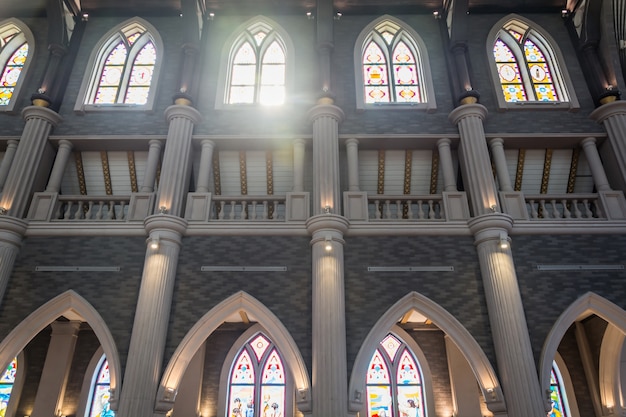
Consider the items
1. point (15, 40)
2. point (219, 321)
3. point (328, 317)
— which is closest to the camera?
point (328, 317)

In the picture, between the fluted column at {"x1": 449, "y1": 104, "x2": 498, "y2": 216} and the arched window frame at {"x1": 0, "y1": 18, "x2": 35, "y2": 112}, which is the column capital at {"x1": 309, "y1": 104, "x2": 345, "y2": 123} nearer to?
the fluted column at {"x1": 449, "y1": 104, "x2": 498, "y2": 216}

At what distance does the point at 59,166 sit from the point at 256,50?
561 cm

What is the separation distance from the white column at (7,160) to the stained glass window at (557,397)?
12.8 m

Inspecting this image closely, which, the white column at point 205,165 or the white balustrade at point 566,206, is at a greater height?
the white column at point 205,165

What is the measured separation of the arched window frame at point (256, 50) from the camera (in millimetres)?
10727

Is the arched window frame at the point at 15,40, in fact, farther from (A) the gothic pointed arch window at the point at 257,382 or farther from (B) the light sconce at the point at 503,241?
(B) the light sconce at the point at 503,241

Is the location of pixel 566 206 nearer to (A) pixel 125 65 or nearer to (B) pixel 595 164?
(B) pixel 595 164

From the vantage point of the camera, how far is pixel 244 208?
9.19 m

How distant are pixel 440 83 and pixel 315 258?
18.6 ft

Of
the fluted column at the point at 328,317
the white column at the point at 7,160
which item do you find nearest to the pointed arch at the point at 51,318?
the white column at the point at 7,160

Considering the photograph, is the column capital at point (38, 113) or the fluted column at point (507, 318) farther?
the column capital at point (38, 113)

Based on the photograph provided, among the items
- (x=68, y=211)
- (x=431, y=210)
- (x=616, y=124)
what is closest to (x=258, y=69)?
(x=68, y=211)

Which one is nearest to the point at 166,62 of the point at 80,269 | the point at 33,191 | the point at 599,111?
the point at 33,191

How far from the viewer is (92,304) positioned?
26.9 feet
